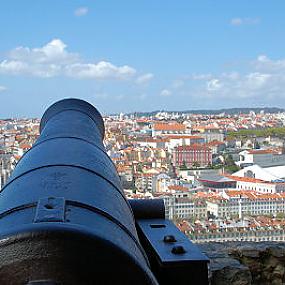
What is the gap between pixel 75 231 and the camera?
88cm

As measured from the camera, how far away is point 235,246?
2.65 meters

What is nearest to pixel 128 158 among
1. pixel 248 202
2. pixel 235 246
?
pixel 248 202

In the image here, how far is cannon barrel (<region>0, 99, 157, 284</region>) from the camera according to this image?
85 centimetres

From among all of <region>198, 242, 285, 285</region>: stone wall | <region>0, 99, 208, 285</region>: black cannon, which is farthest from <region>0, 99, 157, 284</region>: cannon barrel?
<region>198, 242, 285, 285</region>: stone wall

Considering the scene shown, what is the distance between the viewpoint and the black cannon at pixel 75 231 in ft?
2.80

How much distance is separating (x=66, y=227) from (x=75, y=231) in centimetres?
1

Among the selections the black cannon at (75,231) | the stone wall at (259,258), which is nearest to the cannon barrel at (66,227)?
the black cannon at (75,231)

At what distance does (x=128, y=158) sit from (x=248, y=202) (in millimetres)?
19447

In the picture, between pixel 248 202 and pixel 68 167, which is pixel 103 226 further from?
pixel 248 202

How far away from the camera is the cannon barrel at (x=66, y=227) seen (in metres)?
0.85

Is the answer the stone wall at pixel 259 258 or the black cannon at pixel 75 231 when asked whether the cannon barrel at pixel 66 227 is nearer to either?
the black cannon at pixel 75 231

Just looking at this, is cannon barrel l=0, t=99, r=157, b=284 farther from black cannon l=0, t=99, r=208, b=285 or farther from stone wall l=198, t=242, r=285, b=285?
stone wall l=198, t=242, r=285, b=285

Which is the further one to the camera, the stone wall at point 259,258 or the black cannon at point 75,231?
the stone wall at point 259,258

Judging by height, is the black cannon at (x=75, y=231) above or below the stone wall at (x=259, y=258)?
above
